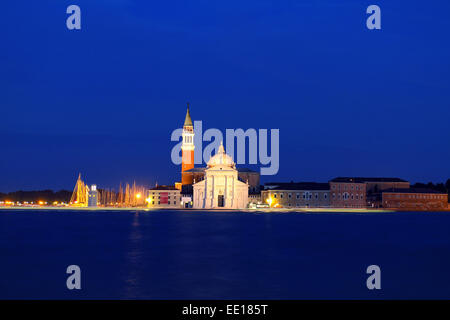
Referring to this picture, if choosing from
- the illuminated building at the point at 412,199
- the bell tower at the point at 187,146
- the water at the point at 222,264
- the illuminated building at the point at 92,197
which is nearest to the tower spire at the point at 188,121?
the bell tower at the point at 187,146

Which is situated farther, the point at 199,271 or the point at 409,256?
the point at 409,256

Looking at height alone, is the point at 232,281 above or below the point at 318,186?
below

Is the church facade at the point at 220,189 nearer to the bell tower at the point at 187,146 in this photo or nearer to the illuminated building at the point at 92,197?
the bell tower at the point at 187,146

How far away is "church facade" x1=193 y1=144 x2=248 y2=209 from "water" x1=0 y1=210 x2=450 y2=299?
50.9 meters

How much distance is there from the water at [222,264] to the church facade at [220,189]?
50.9m

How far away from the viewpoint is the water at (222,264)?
77.3 ft

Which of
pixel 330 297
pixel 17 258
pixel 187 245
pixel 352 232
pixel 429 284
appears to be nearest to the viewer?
pixel 330 297

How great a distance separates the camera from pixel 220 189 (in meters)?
102

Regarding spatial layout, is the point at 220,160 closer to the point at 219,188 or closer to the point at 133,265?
the point at 219,188

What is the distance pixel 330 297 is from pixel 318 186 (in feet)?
274

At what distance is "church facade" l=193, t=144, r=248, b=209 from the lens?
10138cm

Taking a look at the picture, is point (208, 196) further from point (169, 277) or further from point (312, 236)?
point (169, 277)
